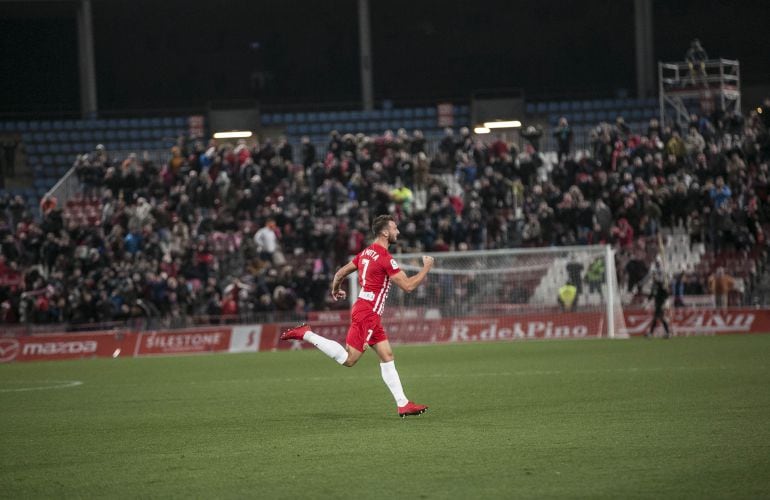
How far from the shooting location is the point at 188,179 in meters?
35.9

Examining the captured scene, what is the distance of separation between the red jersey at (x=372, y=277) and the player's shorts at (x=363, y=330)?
78 mm

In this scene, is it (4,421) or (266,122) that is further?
(266,122)

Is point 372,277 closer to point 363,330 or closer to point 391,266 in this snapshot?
point 391,266

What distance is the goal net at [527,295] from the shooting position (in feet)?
98.3

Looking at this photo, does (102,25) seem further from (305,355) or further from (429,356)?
(429,356)

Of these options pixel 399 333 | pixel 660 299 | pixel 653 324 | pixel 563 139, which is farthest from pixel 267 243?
pixel 660 299

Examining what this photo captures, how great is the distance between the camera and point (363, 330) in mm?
12680

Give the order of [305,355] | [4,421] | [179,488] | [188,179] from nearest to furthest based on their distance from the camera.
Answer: [179,488] < [4,421] < [305,355] < [188,179]

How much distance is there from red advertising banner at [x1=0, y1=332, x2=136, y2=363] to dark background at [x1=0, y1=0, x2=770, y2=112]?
58.4 feet

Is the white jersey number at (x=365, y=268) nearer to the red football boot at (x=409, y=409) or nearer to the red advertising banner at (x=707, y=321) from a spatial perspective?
the red football boot at (x=409, y=409)

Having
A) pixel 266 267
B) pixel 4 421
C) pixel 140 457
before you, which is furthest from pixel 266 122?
pixel 140 457

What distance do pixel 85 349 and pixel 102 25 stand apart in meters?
20.8

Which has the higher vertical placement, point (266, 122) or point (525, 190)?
point (266, 122)

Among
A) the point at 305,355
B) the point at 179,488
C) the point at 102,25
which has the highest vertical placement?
the point at 102,25
